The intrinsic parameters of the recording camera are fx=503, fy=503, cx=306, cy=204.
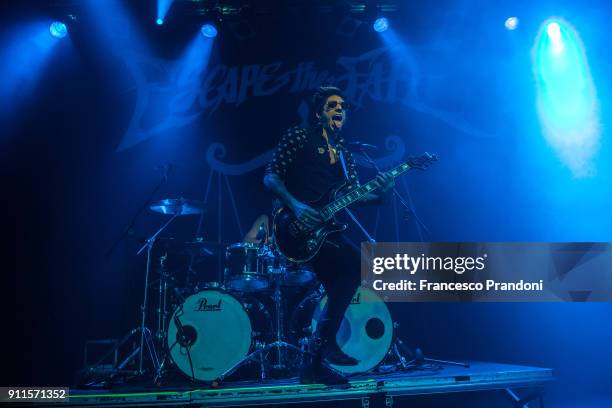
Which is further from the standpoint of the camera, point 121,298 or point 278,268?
point 121,298

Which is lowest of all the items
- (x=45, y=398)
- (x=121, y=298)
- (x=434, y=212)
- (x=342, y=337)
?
(x=45, y=398)

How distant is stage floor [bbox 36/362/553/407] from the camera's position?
3754 mm

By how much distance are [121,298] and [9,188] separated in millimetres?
1836

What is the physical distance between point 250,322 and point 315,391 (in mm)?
1141

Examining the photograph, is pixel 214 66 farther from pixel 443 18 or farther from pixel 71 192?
pixel 443 18

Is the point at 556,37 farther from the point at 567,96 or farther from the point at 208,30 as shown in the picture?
the point at 208,30

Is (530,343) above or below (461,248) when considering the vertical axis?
below

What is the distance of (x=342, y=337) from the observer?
4785 mm

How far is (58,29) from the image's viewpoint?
616 cm

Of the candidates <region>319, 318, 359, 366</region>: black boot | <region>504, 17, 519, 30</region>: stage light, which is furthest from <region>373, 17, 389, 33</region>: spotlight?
<region>319, 318, 359, 366</region>: black boot

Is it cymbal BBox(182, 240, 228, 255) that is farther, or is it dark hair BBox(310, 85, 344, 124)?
cymbal BBox(182, 240, 228, 255)

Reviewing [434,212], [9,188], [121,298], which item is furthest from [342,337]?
[9,188]

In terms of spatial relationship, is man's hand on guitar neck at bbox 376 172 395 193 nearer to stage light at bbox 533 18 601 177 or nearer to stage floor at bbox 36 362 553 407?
stage floor at bbox 36 362 553 407

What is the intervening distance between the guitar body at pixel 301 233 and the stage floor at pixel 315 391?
1.01 m
